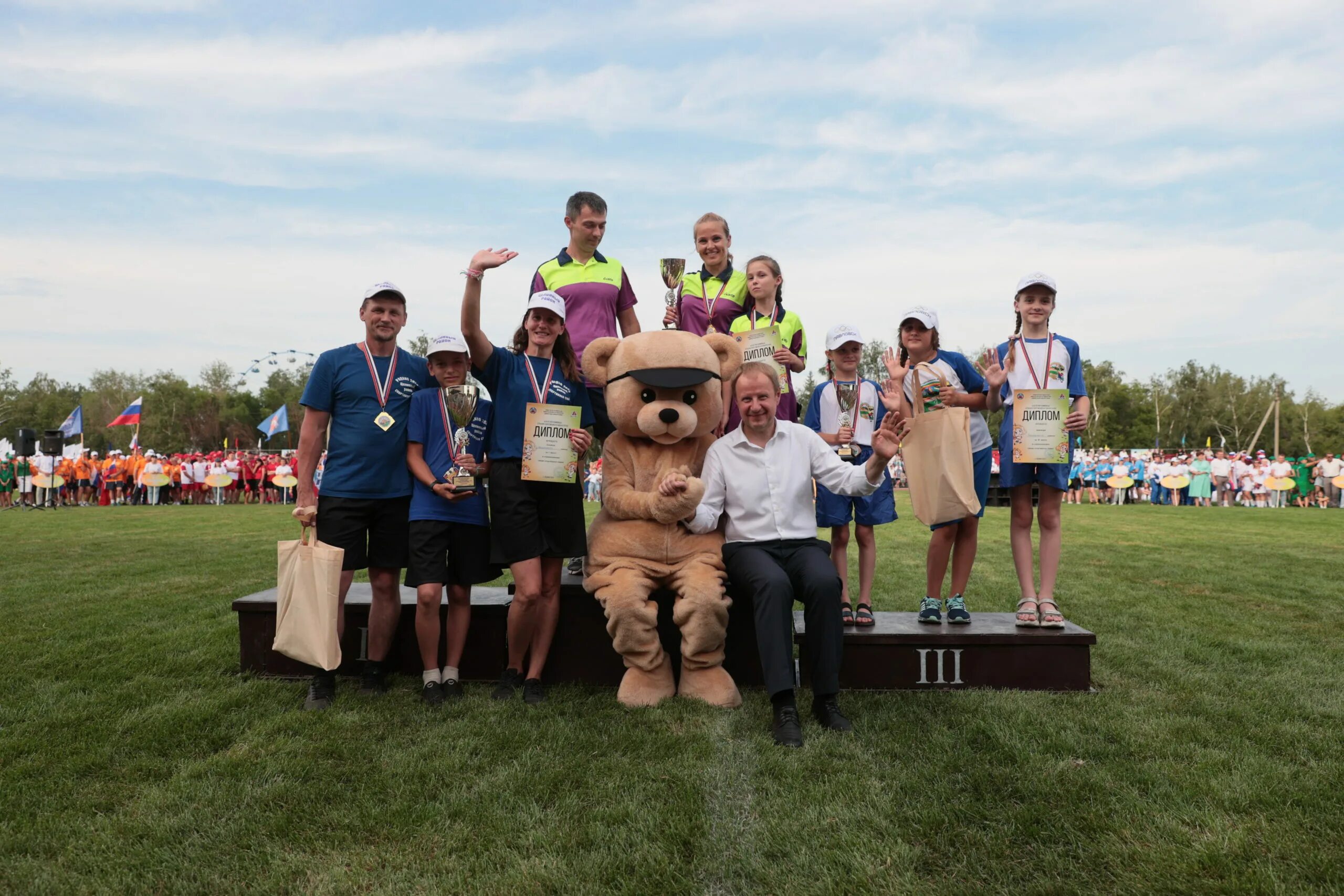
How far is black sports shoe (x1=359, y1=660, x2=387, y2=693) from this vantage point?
193 inches

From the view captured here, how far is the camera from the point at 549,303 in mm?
4938

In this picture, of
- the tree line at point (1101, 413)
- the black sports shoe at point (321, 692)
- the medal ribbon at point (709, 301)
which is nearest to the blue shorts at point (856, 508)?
the medal ribbon at point (709, 301)

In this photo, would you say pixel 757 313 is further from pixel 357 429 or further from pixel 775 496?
pixel 357 429

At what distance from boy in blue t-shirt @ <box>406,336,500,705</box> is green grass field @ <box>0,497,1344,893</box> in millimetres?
340

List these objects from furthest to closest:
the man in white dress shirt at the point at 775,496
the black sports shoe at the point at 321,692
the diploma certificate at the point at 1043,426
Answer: the diploma certificate at the point at 1043,426
the black sports shoe at the point at 321,692
the man in white dress shirt at the point at 775,496

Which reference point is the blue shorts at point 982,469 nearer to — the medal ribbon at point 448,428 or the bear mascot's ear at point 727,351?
the bear mascot's ear at point 727,351

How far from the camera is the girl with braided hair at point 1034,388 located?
4961 millimetres

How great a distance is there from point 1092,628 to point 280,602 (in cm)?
580

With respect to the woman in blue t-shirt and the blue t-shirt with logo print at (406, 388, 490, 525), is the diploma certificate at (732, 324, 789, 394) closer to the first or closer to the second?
the woman in blue t-shirt

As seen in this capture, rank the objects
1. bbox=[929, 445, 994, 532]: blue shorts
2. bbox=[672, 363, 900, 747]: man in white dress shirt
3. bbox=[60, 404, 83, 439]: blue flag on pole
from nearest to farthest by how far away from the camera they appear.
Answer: bbox=[672, 363, 900, 747]: man in white dress shirt → bbox=[929, 445, 994, 532]: blue shorts → bbox=[60, 404, 83, 439]: blue flag on pole

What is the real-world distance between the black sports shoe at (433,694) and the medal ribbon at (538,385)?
167cm

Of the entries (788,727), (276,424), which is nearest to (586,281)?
(788,727)

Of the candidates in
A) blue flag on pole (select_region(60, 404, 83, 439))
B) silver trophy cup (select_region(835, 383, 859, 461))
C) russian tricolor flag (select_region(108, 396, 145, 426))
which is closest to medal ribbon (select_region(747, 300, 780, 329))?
silver trophy cup (select_region(835, 383, 859, 461))

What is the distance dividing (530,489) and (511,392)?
0.57 meters
